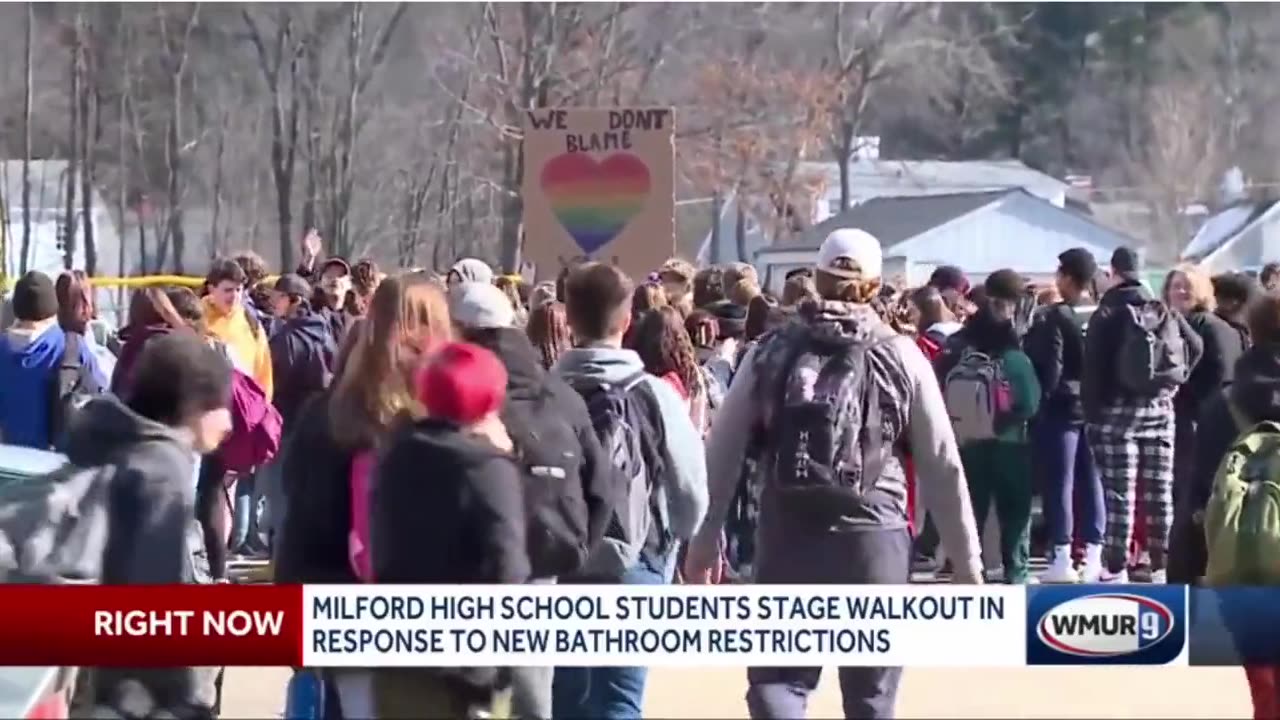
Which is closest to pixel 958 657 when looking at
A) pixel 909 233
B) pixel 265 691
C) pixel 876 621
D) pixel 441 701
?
pixel 876 621

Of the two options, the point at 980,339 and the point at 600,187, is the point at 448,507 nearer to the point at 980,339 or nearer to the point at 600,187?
the point at 600,187

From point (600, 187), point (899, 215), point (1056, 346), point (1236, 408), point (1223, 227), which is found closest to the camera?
point (1236, 408)

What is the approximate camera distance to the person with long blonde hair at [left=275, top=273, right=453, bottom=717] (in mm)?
5043

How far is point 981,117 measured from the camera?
29.0 ft

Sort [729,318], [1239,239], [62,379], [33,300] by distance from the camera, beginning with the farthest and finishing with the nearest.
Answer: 1. [1239,239]
2. [729,318]
3. [62,379]
4. [33,300]

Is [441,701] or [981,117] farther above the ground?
[981,117]

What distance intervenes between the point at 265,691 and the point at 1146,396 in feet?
14.3

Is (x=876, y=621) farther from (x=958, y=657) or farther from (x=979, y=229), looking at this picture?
(x=979, y=229)

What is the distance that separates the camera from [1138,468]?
400 inches

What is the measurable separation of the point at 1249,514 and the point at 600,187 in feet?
13.7

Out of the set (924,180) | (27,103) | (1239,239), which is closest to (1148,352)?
(924,180)

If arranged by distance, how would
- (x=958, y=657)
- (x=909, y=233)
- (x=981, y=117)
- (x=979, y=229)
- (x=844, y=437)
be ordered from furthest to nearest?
1. (x=979, y=229)
2. (x=909, y=233)
3. (x=981, y=117)
4. (x=958, y=657)
5. (x=844, y=437)

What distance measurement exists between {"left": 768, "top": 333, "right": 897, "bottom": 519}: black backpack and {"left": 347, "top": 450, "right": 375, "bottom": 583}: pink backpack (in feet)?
4.20

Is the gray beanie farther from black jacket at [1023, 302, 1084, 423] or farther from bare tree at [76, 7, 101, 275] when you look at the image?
black jacket at [1023, 302, 1084, 423]
